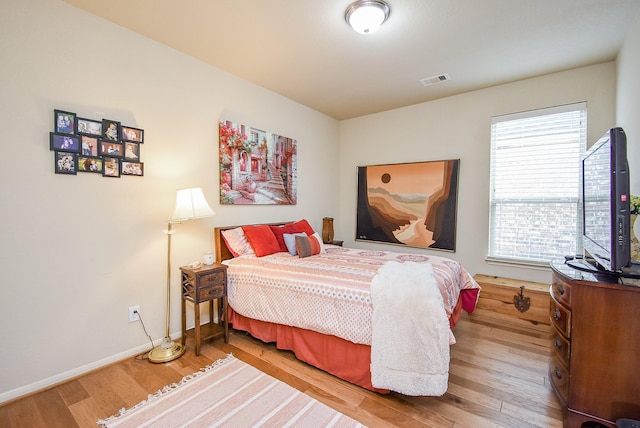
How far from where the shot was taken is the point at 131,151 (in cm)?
229

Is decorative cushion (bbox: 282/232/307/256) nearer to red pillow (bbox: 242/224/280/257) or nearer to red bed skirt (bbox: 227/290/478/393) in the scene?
red pillow (bbox: 242/224/280/257)

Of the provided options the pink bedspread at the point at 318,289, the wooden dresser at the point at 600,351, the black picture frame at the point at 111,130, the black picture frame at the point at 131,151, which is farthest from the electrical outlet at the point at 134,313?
the wooden dresser at the point at 600,351

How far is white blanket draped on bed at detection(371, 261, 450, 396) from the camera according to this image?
1618 millimetres

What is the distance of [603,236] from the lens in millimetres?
1525

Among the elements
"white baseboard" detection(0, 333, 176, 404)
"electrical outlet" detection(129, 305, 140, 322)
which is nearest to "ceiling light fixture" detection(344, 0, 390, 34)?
"electrical outlet" detection(129, 305, 140, 322)

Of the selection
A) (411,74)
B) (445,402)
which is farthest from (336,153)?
(445,402)

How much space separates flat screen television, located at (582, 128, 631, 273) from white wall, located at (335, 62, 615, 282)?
72.4 inches

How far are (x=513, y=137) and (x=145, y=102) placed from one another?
13.2 feet

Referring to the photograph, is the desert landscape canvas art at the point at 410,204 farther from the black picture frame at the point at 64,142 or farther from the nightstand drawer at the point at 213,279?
the black picture frame at the point at 64,142

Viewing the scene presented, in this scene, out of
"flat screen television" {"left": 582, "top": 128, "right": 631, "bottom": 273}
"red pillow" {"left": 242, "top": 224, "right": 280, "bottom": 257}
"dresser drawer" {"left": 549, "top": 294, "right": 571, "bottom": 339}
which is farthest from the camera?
"red pillow" {"left": 242, "top": 224, "right": 280, "bottom": 257}

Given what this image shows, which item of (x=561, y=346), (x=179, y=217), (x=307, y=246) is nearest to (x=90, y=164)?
(x=179, y=217)

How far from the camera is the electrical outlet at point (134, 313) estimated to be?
2.31 metres

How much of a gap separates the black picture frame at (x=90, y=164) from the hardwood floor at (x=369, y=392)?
1552mm

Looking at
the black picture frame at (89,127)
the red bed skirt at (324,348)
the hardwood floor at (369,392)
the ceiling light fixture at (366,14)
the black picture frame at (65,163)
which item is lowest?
the hardwood floor at (369,392)
